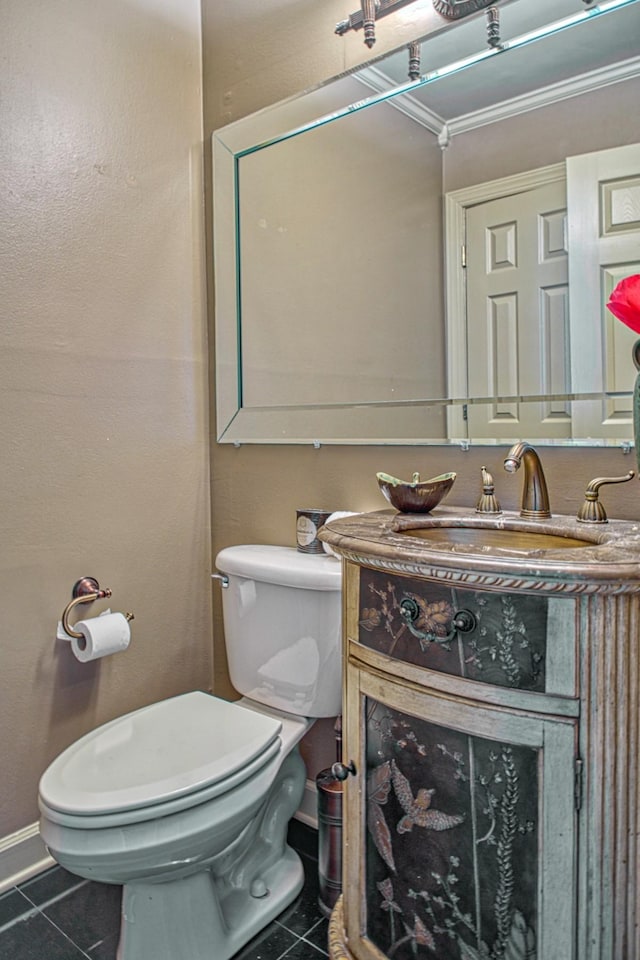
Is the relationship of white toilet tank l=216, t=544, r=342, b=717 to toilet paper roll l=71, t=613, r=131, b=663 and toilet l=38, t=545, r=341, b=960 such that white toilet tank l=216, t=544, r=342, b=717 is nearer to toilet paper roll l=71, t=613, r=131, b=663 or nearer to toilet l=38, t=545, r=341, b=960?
toilet l=38, t=545, r=341, b=960

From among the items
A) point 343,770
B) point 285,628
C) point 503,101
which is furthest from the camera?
point 285,628

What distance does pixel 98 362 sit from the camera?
64.8 inches

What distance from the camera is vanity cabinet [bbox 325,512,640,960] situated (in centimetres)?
84

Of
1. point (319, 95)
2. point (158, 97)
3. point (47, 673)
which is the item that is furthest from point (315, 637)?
point (158, 97)

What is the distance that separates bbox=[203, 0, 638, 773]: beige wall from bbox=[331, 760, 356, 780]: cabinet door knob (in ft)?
1.87

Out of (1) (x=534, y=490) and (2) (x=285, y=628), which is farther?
(2) (x=285, y=628)

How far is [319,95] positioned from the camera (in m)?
1.61

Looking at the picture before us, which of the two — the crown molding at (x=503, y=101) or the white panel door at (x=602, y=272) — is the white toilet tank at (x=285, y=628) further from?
the crown molding at (x=503, y=101)

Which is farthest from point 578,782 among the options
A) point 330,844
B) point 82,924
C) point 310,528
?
point 82,924

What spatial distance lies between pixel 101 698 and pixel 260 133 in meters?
1.53

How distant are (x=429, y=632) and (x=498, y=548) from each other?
0.16 metres

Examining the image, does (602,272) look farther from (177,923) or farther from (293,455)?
(177,923)

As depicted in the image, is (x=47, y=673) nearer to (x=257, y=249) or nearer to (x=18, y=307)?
(x=18, y=307)

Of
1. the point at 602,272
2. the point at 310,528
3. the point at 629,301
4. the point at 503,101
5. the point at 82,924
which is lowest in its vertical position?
the point at 82,924
